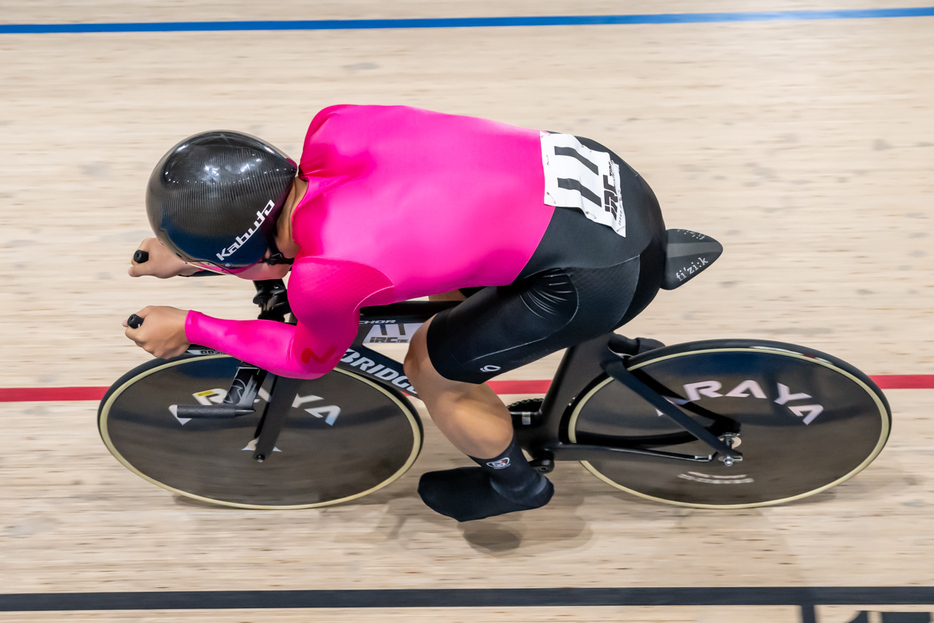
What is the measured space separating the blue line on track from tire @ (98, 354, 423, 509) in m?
2.64

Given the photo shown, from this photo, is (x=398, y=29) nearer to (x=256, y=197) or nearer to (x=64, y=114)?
(x=64, y=114)

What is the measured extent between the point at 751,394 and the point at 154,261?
59.7 inches

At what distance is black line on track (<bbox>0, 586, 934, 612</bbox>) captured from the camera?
233cm

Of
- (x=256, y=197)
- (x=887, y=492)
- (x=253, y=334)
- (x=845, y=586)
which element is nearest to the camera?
(x=256, y=197)

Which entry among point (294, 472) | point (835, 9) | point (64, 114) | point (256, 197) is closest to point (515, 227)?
point (256, 197)

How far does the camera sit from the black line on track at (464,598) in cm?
233

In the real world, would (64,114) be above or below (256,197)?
below

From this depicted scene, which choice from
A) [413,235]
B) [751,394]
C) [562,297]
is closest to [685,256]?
[562,297]

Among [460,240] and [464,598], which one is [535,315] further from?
[464,598]

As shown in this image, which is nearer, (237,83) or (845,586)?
(845,586)

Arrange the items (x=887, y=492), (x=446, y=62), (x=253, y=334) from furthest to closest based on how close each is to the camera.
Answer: (x=446, y=62) → (x=887, y=492) → (x=253, y=334)

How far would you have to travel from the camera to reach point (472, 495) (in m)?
2.39

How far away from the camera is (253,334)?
1.79m

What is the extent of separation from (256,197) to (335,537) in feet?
4.05
